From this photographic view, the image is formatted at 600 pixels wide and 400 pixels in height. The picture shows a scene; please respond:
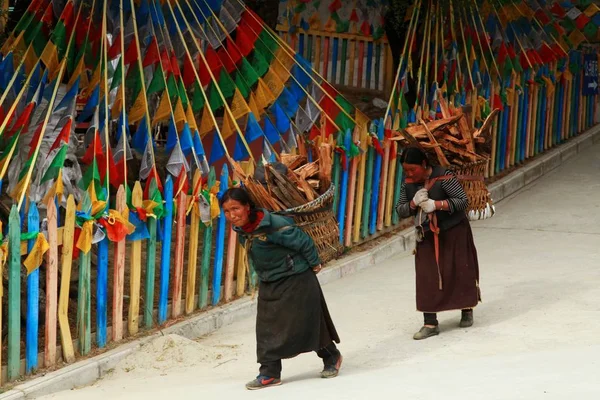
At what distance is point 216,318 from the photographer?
27.5 feet

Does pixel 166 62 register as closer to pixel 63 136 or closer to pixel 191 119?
pixel 191 119

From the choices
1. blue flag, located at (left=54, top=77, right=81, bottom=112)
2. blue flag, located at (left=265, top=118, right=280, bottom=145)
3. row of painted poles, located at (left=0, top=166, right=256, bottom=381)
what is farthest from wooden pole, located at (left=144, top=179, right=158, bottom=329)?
blue flag, located at (left=265, top=118, right=280, bottom=145)

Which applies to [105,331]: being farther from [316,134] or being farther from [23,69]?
[316,134]

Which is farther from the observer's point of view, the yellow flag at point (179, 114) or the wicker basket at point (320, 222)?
the yellow flag at point (179, 114)

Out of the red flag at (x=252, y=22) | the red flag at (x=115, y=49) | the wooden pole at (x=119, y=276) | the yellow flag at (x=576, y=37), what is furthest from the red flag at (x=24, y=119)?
the yellow flag at (x=576, y=37)

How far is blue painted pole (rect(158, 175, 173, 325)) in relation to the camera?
7.91 m

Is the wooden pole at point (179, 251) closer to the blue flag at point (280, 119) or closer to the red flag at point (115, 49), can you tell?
the red flag at point (115, 49)

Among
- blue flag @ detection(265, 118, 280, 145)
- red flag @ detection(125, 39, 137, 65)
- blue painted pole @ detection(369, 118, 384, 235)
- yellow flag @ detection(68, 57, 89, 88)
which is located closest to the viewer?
yellow flag @ detection(68, 57, 89, 88)

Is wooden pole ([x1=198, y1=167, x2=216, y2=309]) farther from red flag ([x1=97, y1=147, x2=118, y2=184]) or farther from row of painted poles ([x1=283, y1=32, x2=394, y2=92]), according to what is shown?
row of painted poles ([x1=283, y1=32, x2=394, y2=92])

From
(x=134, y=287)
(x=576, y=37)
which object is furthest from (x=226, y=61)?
(x=576, y=37)

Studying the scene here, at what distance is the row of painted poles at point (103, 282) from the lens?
686cm

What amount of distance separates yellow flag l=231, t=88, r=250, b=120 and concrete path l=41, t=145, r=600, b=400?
170 centimetres

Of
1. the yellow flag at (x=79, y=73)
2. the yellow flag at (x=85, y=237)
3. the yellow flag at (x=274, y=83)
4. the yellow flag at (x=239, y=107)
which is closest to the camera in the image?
the yellow flag at (x=85, y=237)

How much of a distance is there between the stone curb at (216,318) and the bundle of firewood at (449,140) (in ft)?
6.20
